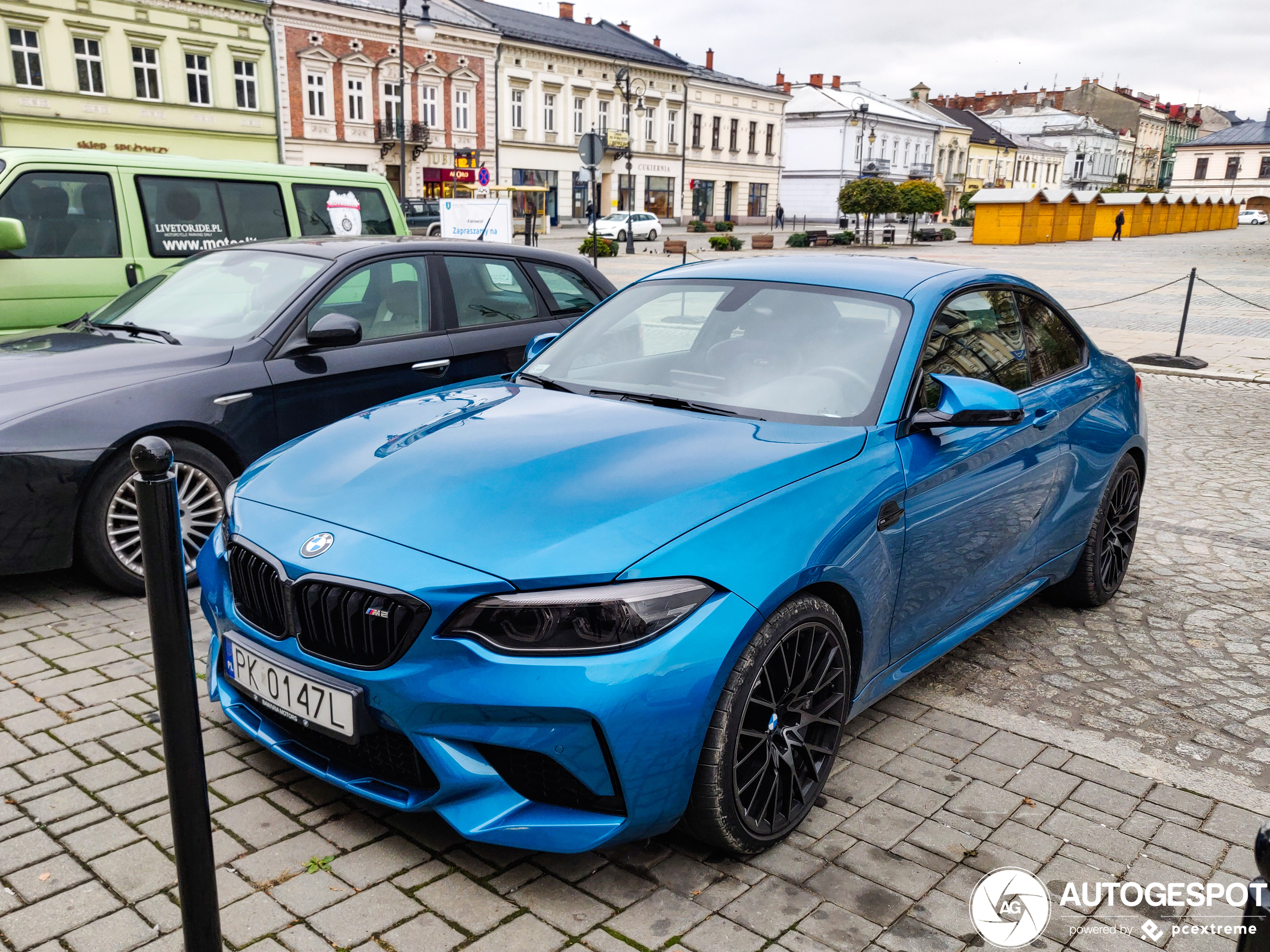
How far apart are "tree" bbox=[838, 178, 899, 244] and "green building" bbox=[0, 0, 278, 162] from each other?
25175mm

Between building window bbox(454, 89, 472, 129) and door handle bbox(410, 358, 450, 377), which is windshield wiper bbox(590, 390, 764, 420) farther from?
building window bbox(454, 89, 472, 129)

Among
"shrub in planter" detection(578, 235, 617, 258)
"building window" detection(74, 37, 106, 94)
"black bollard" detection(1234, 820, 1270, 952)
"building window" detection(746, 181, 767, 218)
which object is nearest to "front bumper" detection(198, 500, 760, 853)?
"black bollard" detection(1234, 820, 1270, 952)

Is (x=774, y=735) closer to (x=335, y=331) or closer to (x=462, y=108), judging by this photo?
(x=335, y=331)

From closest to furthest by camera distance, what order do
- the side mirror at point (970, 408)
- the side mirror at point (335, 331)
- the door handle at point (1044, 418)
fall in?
the side mirror at point (970, 408)
the door handle at point (1044, 418)
the side mirror at point (335, 331)

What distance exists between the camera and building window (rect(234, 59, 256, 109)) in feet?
143

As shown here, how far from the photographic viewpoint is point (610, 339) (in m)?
4.14

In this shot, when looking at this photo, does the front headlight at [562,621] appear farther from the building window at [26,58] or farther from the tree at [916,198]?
the tree at [916,198]

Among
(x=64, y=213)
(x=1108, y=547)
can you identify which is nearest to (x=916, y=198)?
(x=64, y=213)

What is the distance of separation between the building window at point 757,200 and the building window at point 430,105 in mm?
29036

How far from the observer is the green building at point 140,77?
37344mm

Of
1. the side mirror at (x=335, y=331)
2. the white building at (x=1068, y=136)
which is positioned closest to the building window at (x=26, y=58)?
the side mirror at (x=335, y=331)

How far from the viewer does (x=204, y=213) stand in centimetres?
773

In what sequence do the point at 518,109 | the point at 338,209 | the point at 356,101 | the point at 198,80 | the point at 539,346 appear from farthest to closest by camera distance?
the point at 518,109, the point at 356,101, the point at 198,80, the point at 338,209, the point at 539,346

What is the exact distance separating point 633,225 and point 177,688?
4677cm
